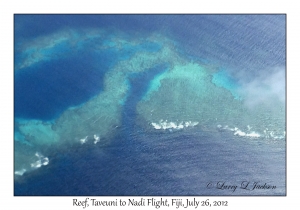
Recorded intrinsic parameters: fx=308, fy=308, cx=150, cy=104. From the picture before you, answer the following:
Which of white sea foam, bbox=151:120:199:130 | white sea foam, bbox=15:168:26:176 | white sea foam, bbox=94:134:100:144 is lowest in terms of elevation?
white sea foam, bbox=15:168:26:176

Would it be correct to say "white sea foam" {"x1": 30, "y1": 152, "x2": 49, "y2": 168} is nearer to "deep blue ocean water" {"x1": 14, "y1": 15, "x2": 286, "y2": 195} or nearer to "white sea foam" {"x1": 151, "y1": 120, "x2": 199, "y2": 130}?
"deep blue ocean water" {"x1": 14, "y1": 15, "x2": 286, "y2": 195}

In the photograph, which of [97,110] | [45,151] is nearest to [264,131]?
[97,110]

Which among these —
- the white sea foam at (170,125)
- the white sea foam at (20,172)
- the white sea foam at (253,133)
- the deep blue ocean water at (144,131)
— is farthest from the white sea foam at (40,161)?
the white sea foam at (253,133)

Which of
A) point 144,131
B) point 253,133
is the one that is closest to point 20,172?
point 144,131

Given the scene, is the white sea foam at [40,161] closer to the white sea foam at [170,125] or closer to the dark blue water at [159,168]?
the dark blue water at [159,168]

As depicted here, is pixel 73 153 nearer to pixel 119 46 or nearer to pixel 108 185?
pixel 108 185

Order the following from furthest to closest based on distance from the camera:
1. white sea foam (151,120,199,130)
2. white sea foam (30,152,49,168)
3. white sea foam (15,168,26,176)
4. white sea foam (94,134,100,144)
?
→ white sea foam (151,120,199,130) < white sea foam (94,134,100,144) < white sea foam (30,152,49,168) < white sea foam (15,168,26,176)

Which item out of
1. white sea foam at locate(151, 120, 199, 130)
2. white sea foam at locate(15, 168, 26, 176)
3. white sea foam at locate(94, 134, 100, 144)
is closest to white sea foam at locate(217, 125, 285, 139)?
white sea foam at locate(151, 120, 199, 130)

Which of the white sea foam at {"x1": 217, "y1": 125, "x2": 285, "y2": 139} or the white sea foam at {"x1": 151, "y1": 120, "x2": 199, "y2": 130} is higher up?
the white sea foam at {"x1": 151, "y1": 120, "x2": 199, "y2": 130}
